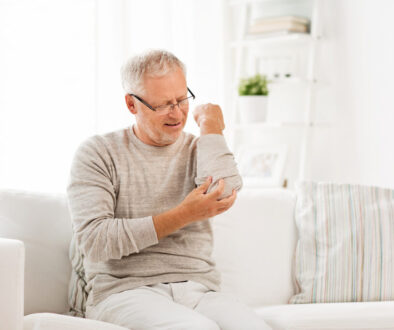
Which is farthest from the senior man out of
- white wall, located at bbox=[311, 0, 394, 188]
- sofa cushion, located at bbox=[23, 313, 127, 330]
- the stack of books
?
the stack of books

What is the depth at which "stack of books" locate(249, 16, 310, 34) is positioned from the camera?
10.3 feet

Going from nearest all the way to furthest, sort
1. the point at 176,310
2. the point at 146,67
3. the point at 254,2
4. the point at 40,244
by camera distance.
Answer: the point at 176,310, the point at 146,67, the point at 40,244, the point at 254,2

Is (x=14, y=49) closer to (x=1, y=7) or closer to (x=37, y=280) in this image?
(x=1, y=7)

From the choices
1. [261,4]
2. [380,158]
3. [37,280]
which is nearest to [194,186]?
[37,280]

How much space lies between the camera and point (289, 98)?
11.3ft

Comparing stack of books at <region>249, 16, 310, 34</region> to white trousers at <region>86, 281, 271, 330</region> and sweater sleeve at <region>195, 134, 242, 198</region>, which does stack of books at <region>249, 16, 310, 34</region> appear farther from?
white trousers at <region>86, 281, 271, 330</region>

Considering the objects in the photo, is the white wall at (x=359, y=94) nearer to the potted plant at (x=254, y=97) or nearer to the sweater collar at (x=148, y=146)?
the potted plant at (x=254, y=97)

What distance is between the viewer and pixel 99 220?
5.47 feet

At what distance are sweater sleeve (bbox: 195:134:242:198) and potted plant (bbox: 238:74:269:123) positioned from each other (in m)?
1.45

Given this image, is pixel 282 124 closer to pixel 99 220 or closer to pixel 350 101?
pixel 350 101

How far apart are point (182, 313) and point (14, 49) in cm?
188

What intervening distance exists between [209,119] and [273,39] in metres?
1.51

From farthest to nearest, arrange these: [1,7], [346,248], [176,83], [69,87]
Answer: [69,87] < [1,7] < [346,248] < [176,83]

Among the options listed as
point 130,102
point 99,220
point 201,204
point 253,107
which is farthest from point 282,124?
point 99,220
